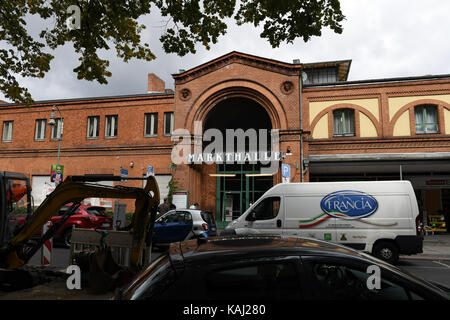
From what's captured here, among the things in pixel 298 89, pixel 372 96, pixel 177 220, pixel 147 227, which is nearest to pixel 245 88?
pixel 298 89

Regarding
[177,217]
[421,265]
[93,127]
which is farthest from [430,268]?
[93,127]

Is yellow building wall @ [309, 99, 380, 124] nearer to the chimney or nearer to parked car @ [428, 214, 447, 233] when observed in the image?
parked car @ [428, 214, 447, 233]

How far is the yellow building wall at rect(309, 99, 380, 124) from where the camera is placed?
2027cm

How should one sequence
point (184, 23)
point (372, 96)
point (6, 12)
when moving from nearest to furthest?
point (184, 23) → point (6, 12) → point (372, 96)

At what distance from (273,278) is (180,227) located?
1011cm

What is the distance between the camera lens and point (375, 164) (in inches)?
748

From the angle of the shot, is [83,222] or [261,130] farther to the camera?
[261,130]

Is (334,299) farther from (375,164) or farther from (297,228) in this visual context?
(375,164)

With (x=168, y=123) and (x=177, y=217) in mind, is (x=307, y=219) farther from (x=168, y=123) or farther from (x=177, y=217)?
(x=168, y=123)

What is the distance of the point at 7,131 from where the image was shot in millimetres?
26984

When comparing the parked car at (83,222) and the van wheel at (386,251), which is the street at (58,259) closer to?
the parked car at (83,222)

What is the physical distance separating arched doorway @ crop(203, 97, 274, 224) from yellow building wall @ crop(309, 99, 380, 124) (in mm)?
3548

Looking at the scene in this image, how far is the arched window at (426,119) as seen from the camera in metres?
19.7
